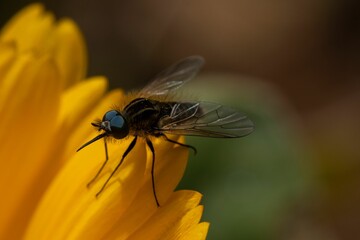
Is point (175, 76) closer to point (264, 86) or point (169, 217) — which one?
point (169, 217)

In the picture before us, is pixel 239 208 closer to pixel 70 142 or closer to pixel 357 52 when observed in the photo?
pixel 70 142

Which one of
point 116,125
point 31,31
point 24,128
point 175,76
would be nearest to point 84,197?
point 116,125

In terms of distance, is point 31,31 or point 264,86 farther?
point 264,86

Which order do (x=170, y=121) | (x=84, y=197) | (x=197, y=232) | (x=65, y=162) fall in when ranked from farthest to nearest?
1. (x=65, y=162)
2. (x=170, y=121)
3. (x=84, y=197)
4. (x=197, y=232)

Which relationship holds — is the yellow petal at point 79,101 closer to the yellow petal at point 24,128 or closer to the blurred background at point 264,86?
the yellow petal at point 24,128

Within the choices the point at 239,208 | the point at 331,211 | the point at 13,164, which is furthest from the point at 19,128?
the point at 331,211

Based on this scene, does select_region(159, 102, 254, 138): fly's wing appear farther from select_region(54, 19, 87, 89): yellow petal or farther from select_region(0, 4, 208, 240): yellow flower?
select_region(54, 19, 87, 89): yellow petal

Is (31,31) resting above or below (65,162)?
above
